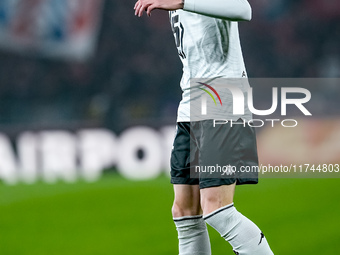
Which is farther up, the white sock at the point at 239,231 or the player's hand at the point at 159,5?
the player's hand at the point at 159,5

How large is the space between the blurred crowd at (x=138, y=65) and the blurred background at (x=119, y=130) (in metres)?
0.03

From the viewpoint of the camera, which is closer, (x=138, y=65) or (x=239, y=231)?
(x=239, y=231)

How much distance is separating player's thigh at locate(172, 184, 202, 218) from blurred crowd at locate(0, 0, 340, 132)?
27.4 feet

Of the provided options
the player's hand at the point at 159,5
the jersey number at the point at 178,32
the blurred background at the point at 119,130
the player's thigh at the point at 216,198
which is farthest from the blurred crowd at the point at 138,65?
the player's hand at the point at 159,5

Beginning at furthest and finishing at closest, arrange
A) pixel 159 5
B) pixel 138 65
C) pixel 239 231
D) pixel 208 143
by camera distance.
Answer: pixel 138 65, pixel 208 143, pixel 239 231, pixel 159 5

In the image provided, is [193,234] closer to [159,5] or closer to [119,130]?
[159,5]

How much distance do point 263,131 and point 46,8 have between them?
6.42 meters

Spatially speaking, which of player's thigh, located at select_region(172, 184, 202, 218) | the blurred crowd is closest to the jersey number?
player's thigh, located at select_region(172, 184, 202, 218)

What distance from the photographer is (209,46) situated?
2895 mm

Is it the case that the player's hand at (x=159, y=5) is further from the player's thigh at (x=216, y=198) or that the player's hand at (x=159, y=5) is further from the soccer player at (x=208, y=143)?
the player's thigh at (x=216, y=198)

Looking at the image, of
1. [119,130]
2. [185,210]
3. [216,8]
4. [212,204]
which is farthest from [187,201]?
[119,130]

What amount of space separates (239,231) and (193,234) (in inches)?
13.5

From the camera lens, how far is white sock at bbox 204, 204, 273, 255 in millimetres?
2723

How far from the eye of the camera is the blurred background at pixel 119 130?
18.3 feet
